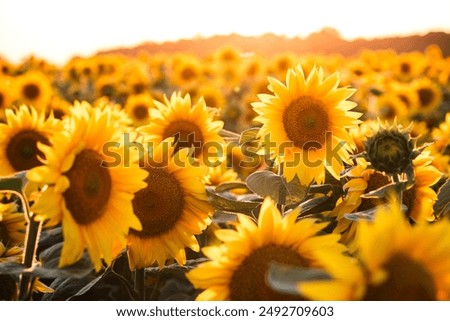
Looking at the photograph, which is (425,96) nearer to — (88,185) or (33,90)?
(33,90)

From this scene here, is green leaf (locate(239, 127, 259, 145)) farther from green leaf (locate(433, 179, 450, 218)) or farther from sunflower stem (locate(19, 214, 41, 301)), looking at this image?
sunflower stem (locate(19, 214, 41, 301))

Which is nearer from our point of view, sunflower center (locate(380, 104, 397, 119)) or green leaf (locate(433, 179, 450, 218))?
green leaf (locate(433, 179, 450, 218))

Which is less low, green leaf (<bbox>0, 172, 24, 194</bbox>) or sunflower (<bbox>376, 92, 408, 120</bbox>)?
green leaf (<bbox>0, 172, 24, 194</bbox>)

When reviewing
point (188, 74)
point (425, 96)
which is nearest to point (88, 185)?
point (425, 96)

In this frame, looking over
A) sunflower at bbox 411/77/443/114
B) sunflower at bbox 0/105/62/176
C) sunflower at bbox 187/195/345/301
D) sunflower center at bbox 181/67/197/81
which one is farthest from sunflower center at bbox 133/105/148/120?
sunflower at bbox 187/195/345/301

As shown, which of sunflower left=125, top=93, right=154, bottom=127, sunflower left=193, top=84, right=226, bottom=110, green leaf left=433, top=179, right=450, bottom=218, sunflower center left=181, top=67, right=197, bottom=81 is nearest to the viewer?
green leaf left=433, top=179, right=450, bottom=218
